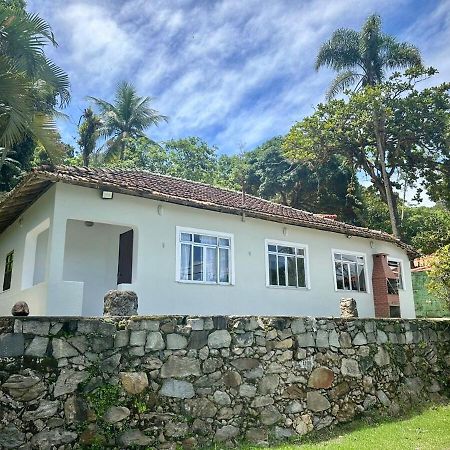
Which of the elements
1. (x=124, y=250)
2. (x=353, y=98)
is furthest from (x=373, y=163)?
(x=124, y=250)

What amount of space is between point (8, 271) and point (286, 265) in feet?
29.0

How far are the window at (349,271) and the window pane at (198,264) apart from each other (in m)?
5.57

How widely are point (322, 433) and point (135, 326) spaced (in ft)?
13.7

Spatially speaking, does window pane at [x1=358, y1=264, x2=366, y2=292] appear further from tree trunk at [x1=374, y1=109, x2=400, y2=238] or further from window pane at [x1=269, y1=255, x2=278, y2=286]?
tree trunk at [x1=374, y1=109, x2=400, y2=238]

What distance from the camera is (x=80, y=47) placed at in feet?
41.5

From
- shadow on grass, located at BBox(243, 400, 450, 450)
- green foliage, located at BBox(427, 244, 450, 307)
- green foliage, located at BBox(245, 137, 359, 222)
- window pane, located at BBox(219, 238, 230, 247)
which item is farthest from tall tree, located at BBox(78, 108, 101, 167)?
shadow on grass, located at BBox(243, 400, 450, 450)

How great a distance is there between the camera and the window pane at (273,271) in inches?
546

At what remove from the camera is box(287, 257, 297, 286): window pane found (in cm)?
1439

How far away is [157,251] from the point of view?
11617 mm

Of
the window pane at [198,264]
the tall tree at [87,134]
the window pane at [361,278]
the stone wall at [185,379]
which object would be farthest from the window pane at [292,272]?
the tall tree at [87,134]

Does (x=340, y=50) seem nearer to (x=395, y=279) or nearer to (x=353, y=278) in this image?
(x=395, y=279)

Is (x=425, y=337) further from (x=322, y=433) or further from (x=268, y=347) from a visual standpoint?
(x=268, y=347)

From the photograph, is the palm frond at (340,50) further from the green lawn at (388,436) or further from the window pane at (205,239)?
the green lawn at (388,436)

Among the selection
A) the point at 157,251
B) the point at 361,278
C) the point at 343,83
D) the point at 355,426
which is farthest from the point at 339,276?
the point at 343,83
